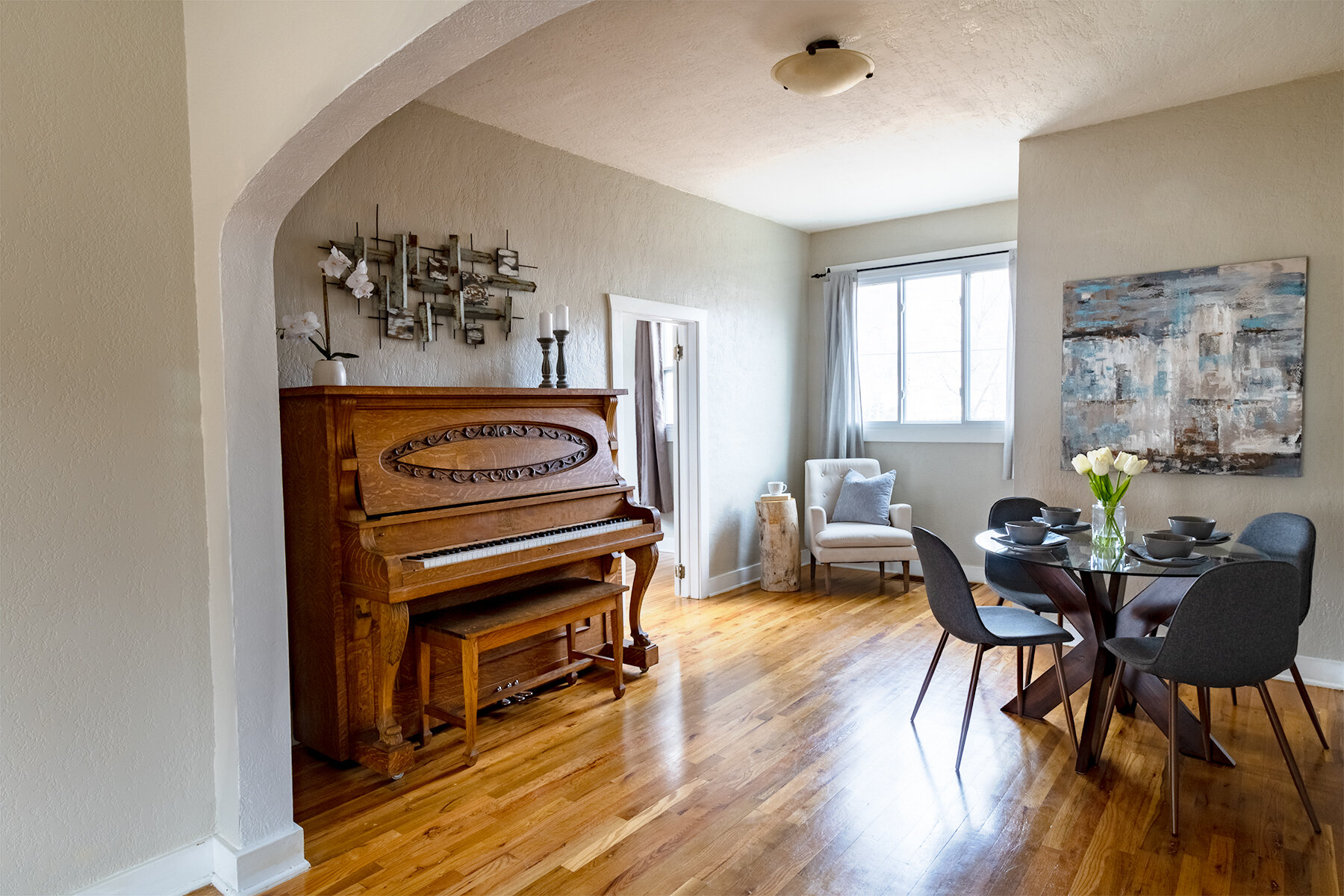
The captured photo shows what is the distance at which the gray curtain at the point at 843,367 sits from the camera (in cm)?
598

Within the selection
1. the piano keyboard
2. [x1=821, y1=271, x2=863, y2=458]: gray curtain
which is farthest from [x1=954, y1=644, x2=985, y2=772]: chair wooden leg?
[x1=821, y1=271, x2=863, y2=458]: gray curtain

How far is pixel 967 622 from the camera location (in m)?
2.80

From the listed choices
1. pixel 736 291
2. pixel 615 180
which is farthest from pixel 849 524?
pixel 615 180

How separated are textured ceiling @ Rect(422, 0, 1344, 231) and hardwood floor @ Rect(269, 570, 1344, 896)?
103 inches

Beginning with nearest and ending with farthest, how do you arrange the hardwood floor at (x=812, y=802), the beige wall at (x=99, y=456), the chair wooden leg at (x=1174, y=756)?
the beige wall at (x=99, y=456) < the hardwood floor at (x=812, y=802) < the chair wooden leg at (x=1174, y=756)

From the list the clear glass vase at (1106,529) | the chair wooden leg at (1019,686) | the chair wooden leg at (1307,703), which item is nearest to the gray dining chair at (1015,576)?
the chair wooden leg at (1019,686)

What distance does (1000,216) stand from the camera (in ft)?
17.7

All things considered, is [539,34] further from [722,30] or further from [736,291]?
[736,291]

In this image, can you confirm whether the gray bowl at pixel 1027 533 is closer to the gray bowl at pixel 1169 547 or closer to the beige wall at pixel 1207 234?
the gray bowl at pixel 1169 547

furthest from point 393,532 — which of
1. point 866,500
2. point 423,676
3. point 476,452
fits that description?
point 866,500

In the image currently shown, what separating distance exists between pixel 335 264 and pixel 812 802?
2.62m

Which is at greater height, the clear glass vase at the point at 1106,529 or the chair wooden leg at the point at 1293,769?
the clear glass vase at the point at 1106,529

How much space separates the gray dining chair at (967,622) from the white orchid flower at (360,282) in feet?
7.61

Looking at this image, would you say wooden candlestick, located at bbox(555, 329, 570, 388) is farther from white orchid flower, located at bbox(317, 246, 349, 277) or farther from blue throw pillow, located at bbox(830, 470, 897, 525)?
blue throw pillow, located at bbox(830, 470, 897, 525)
